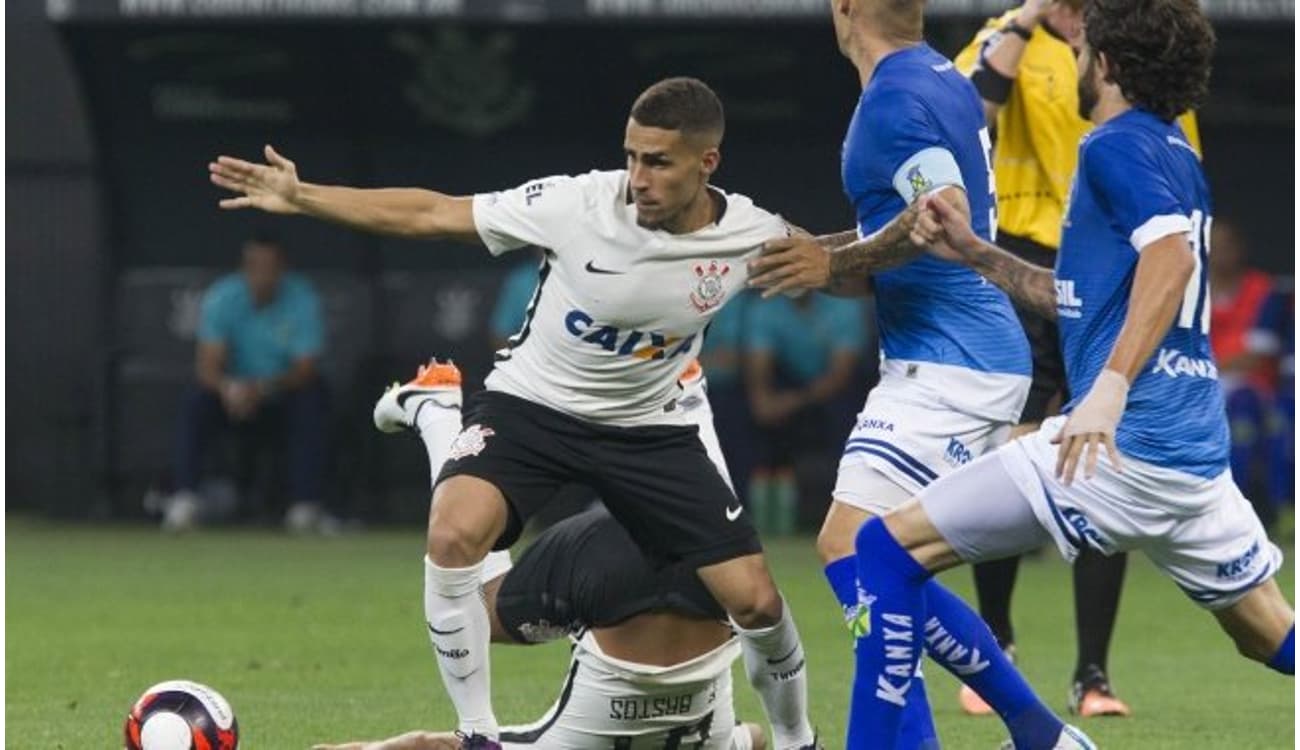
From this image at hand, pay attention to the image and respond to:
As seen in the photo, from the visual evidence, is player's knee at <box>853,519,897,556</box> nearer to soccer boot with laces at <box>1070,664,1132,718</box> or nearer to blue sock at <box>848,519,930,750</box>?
blue sock at <box>848,519,930,750</box>

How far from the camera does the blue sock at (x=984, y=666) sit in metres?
7.98

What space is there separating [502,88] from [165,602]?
6545 millimetres

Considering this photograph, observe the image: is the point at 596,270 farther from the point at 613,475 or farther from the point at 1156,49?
the point at 1156,49

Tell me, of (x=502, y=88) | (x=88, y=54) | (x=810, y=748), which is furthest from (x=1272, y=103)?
(x=810, y=748)

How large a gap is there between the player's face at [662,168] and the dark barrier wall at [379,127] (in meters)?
11.2

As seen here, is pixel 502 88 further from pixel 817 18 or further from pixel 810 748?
pixel 810 748

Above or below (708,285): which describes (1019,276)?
above

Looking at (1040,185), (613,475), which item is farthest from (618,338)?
(1040,185)

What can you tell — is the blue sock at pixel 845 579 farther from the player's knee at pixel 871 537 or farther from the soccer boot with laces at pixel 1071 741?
the soccer boot with laces at pixel 1071 741

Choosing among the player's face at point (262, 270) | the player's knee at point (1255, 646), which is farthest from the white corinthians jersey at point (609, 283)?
the player's face at point (262, 270)

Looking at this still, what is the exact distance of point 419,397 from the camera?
9727mm

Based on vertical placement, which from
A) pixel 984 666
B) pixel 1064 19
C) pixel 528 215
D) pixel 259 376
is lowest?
pixel 259 376

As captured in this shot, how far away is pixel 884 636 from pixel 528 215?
172 centimetres

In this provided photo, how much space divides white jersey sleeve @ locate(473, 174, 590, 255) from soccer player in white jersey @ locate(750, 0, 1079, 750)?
56 centimetres
